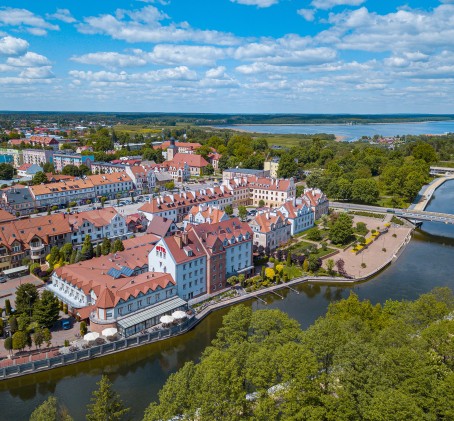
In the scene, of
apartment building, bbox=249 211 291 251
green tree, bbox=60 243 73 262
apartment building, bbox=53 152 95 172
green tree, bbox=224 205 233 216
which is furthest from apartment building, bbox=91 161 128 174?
apartment building, bbox=249 211 291 251

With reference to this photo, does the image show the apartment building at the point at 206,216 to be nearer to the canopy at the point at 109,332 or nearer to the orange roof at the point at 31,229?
the orange roof at the point at 31,229

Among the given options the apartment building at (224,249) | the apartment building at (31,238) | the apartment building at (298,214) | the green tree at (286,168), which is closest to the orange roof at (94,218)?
the apartment building at (31,238)

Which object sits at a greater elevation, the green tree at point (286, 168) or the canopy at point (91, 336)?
the green tree at point (286, 168)

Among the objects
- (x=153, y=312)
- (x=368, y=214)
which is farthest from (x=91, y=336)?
(x=368, y=214)

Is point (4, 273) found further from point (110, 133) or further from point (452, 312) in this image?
point (110, 133)

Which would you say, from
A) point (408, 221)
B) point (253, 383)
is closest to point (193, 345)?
point (253, 383)

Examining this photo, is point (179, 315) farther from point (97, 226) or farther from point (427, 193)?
point (427, 193)
